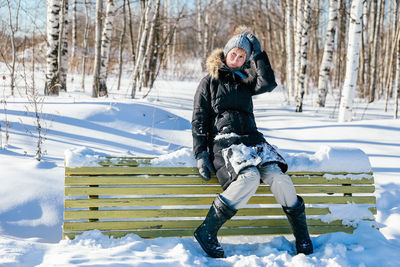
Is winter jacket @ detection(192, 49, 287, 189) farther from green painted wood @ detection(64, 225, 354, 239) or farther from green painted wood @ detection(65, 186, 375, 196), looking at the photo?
green painted wood @ detection(64, 225, 354, 239)

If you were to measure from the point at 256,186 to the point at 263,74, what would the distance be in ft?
3.04

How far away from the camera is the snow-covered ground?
2371mm

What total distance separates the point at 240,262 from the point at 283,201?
0.55 meters

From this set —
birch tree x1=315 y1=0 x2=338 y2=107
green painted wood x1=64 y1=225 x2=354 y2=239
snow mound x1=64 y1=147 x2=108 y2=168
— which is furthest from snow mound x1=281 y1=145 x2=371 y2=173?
birch tree x1=315 y1=0 x2=338 y2=107

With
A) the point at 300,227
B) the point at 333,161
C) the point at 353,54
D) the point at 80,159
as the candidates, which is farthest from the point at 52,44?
the point at 300,227

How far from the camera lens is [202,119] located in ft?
Answer: 9.18

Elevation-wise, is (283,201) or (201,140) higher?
(201,140)

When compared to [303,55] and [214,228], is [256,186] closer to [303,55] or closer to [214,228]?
[214,228]

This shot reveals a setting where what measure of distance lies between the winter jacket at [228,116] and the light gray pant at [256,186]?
3.4 inches

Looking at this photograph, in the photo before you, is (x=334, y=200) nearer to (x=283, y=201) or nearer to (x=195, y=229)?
(x=283, y=201)

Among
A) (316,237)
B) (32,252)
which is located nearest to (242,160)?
(316,237)

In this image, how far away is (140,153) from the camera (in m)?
4.78

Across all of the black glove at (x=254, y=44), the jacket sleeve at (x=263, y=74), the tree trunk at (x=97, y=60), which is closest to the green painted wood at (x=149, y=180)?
the jacket sleeve at (x=263, y=74)

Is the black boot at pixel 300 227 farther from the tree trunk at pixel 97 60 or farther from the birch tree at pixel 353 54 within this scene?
the tree trunk at pixel 97 60
